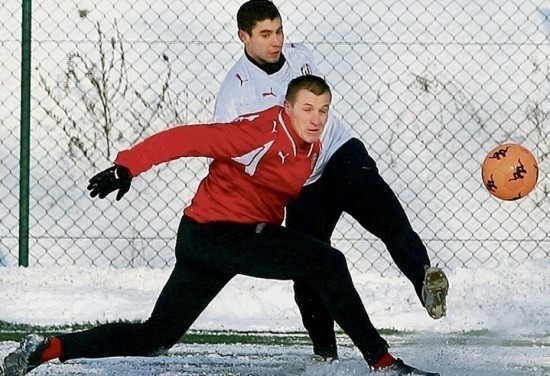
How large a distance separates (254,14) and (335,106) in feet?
17.3

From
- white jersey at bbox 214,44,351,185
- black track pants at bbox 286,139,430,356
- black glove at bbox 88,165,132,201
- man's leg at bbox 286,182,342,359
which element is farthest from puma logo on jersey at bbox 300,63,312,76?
black glove at bbox 88,165,132,201

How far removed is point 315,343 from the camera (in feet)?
23.4

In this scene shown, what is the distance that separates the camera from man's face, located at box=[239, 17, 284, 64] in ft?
21.8

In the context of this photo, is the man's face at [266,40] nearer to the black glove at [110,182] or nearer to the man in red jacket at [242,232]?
the man in red jacket at [242,232]

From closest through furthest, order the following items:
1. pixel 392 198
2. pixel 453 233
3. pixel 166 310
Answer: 1. pixel 166 310
2. pixel 392 198
3. pixel 453 233

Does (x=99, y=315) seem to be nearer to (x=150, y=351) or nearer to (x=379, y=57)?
(x=150, y=351)

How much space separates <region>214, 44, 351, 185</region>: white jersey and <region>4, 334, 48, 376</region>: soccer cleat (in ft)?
4.30

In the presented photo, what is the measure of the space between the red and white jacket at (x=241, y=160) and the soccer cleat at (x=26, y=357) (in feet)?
2.79

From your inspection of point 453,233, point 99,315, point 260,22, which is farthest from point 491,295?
point 260,22

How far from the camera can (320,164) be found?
21.8 ft

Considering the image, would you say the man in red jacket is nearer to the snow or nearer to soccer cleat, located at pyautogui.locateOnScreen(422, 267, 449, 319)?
soccer cleat, located at pyautogui.locateOnScreen(422, 267, 449, 319)

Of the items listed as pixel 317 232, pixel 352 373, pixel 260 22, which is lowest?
pixel 352 373

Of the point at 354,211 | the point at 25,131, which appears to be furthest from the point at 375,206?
the point at 25,131

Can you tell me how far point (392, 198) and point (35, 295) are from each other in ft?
11.1
